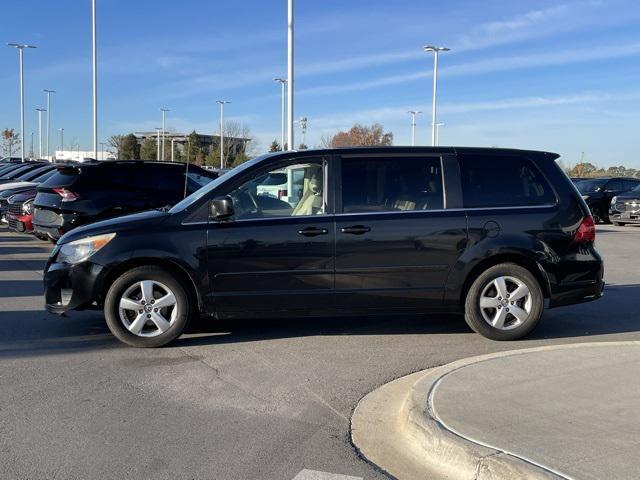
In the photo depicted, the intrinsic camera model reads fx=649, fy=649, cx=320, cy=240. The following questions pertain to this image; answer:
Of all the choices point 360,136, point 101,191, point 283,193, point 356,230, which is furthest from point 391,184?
point 360,136

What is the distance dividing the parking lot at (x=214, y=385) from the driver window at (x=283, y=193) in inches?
52.0

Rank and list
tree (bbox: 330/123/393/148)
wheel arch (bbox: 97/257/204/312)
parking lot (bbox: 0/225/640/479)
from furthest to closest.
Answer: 1. tree (bbox: 330/123/393/148)
2. wheel arch (bbox: 97/257/204/312)
3. parking lot (bbox: 0/225/640/479)

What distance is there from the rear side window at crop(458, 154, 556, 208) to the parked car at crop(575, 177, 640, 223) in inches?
750

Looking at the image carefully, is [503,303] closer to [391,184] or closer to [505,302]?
[505,302]

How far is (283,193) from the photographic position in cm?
652

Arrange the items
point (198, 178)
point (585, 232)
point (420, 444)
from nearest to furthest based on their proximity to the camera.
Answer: point (420, 444) → point (585, 232) → point (198, 178)

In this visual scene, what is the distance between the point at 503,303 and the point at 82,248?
4.17 m

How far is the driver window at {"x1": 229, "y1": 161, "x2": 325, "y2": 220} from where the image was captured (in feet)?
20.7

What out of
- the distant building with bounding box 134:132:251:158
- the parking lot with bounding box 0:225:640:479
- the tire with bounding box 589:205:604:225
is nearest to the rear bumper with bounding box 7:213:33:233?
A: the parking lot with bounding box 0:225:640:479

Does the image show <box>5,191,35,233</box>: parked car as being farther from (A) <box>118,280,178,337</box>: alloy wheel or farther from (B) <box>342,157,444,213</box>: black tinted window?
(B) <box>342,157,444,213</box>: black tinted window

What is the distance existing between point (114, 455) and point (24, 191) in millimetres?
12433

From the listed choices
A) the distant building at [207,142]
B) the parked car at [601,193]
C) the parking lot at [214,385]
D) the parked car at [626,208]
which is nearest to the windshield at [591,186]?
the parked car at [601,193]

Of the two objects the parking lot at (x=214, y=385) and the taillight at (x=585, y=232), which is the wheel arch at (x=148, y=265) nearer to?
the parking lot at (x=214, y=385)

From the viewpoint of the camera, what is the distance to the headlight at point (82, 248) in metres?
6.13
